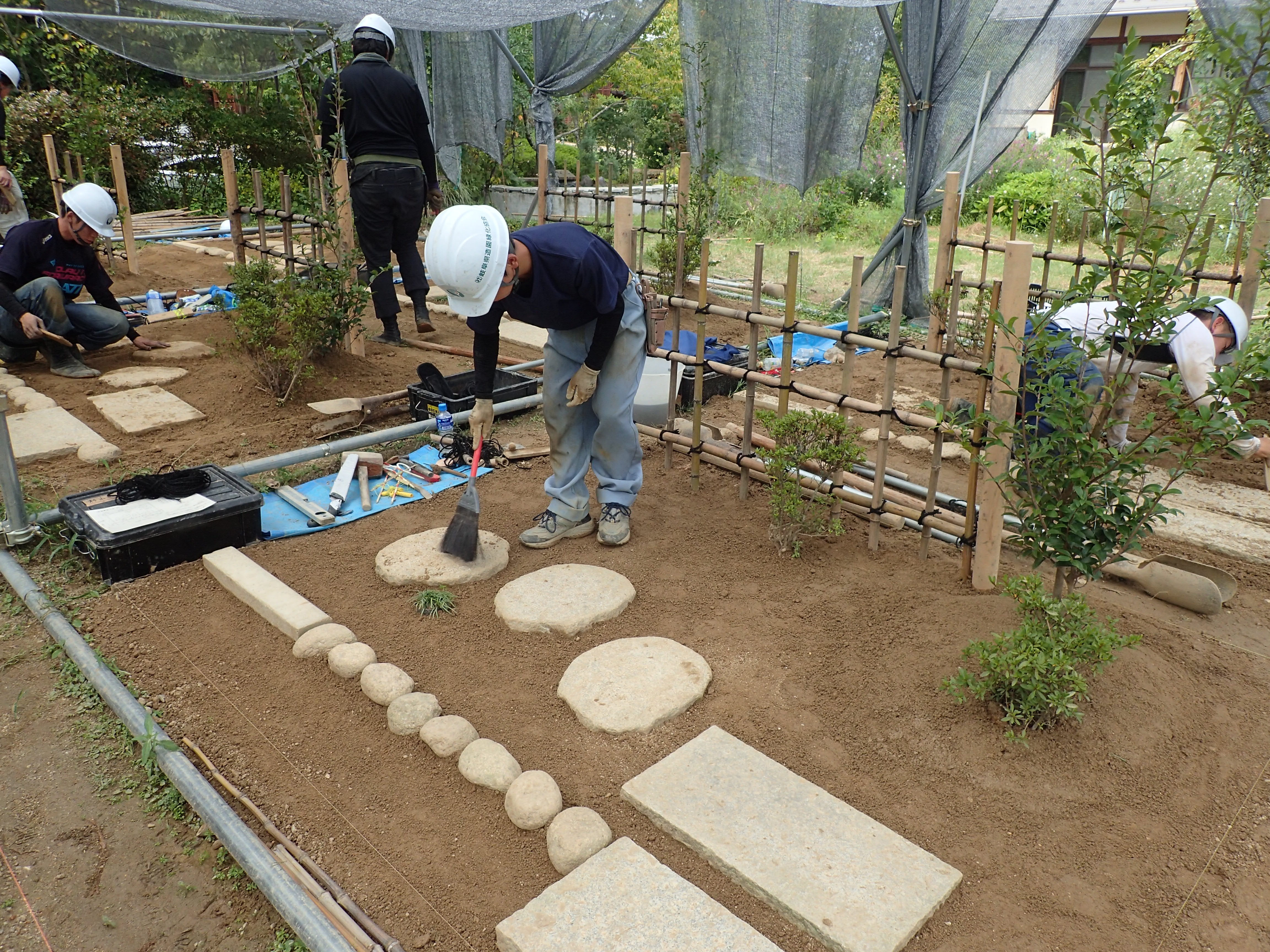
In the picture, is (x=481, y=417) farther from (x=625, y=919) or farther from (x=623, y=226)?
(x=625, y=919)

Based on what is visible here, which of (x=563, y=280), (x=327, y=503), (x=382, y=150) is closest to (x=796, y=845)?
(x=563, y=280)

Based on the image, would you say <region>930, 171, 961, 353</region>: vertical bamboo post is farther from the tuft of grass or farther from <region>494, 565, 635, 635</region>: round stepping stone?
the tuft of grass

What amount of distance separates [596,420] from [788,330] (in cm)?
88

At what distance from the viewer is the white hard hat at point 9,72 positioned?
237 inches

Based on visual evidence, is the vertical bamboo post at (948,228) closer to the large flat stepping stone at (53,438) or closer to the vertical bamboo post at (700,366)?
the vertical bamboo post at (700,366)

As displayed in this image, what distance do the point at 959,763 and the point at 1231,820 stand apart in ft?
2.17

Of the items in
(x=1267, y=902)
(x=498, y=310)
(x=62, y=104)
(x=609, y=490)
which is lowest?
(x=1267, y=902)

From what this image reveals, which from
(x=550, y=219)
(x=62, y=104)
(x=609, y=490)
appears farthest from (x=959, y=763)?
(x=62, y=104)

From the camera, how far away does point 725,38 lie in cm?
739

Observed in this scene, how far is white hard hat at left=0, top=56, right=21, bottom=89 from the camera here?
6.03 meters

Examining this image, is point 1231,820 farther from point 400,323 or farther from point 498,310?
point 400,323

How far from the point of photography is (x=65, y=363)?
554 cm

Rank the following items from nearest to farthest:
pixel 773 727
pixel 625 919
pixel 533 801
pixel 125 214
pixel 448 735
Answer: pixel 625 919 < pixel 533 801 < pixel 448 735 < pixel 773 727 < pixel 125 214

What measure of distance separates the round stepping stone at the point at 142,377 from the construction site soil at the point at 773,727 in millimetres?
1612
